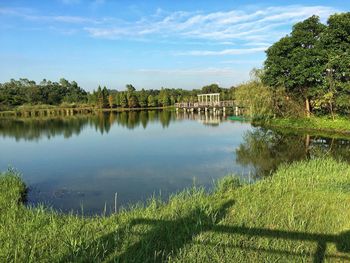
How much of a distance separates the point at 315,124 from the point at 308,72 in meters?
3.26

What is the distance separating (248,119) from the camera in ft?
106

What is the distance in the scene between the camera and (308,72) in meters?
21.6

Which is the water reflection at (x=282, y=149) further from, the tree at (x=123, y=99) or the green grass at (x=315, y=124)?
the tree at (x=123, y=99)

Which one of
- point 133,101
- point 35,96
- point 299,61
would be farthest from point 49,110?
point 299,61

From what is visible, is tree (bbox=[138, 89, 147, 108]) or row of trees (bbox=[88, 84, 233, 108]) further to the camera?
tree (bbox=[138, 89, 147, 108])

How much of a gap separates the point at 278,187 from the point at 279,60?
Result: 18367mm

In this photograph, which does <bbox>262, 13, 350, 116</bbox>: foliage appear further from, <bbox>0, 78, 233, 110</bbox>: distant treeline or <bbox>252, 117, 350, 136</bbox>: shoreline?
<bbox>0, 78, 233, 110</bbox>: distant treeline

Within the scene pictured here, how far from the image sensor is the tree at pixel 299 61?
2169 cm

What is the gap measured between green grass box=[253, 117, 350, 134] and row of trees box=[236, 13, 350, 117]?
75cm

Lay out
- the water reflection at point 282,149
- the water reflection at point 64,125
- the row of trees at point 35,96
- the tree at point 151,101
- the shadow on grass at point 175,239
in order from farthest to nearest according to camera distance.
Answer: the tree at point 151,101, the row of trees at point 35,96, the water reflection at point 64,125, the water reflection at point 282,149, the shadow on grass at point 175,239

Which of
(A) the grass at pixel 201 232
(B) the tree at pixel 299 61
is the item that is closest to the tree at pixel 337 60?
(B) the tree at pixel 299 61

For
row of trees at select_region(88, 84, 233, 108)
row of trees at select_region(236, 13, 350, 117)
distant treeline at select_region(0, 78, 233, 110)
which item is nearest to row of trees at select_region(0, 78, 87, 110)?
distant treeline at select_region(0, 78, 233, 110)

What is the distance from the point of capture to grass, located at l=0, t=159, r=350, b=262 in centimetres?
412

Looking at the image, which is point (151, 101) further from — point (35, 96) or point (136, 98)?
point (35, 96)
